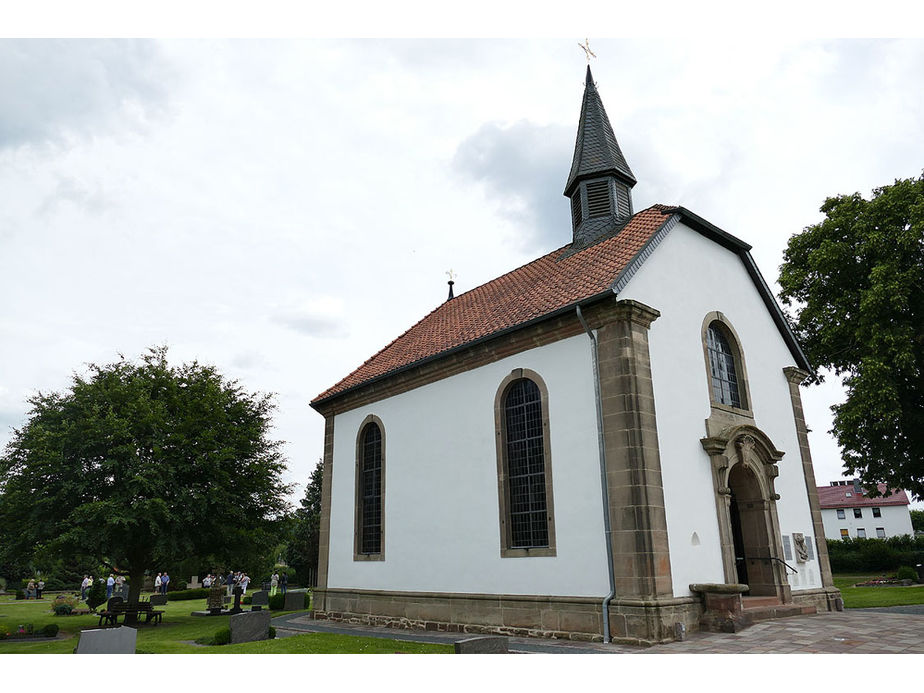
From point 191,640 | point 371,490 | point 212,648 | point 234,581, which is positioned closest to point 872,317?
point 371,490

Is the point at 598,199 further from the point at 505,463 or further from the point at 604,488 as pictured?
the point at 604,488

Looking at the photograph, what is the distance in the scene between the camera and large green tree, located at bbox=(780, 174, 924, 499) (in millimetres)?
20719

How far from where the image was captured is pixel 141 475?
62.5 ft

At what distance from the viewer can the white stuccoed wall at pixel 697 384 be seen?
492 inches

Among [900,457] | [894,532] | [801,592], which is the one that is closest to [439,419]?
[801,592]

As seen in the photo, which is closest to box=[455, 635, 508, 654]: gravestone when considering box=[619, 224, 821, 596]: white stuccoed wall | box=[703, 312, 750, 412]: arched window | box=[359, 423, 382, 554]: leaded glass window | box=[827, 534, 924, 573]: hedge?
box=[619, 224, 821, 596]: white stuccoed wall

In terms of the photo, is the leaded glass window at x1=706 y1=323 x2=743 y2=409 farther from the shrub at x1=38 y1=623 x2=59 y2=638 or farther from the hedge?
the hedge

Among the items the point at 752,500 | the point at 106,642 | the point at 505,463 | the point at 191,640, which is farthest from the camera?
the point at 752,500

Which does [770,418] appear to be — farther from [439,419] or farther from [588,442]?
[439,419]

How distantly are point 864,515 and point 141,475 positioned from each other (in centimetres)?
6605

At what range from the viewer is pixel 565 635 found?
12.2 meters

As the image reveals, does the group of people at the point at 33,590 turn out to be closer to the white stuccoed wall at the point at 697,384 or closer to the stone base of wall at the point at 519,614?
the stone base of wall at the point at 519,614

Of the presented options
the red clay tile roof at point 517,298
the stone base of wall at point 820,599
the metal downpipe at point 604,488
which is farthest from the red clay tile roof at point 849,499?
the metal downpipe at point 604,488

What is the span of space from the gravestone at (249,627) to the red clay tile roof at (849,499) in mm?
60526
